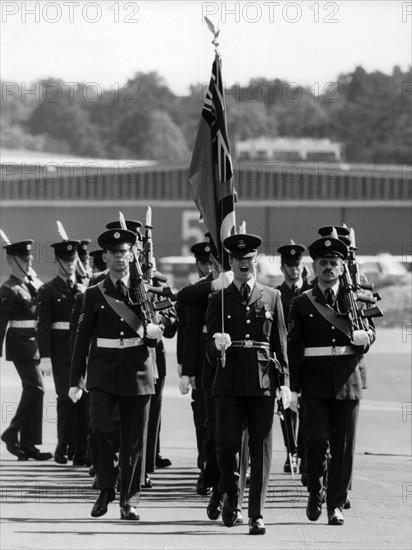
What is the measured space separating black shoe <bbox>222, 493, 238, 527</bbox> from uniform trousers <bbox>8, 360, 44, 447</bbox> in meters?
4.53

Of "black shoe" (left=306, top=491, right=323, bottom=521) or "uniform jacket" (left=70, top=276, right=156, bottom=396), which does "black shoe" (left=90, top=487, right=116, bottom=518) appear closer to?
"uniform jacket" (left=70, top=276, right=156, bottom=396)

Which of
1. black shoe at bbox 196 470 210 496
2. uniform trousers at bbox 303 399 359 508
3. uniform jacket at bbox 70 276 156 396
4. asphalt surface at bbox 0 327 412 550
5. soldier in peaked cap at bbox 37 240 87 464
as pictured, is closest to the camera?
asphalt surface at bbox 0 327 412 550

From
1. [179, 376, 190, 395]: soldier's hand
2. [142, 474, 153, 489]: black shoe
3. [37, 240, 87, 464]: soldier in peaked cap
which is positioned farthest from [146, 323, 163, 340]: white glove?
[37, 240, 87, 464]: soldier in peaked cap

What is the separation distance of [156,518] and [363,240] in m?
49.5

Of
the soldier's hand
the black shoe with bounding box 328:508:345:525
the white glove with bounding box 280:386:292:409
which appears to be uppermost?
the white glove with bounding box 280:386:292:409

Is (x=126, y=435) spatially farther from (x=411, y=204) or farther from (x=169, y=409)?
(x=411, y=204)

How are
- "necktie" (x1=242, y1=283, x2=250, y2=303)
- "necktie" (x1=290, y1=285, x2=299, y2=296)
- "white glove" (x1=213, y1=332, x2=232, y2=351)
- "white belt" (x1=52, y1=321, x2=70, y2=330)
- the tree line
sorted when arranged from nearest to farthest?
"white glove" (x1=213, y1=332, x2=232, y2=351) < "necktie" (x1=242, y1=283, x2=250, y2=303) < "necktie" (x1=290, y1=285, x2=299, y2=296) < "white belt" (x1=52, y1=321, x2=70, y2=330) < the tree line

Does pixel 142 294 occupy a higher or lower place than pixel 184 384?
higher

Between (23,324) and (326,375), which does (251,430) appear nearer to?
(326,375)

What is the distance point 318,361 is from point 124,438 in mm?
1435

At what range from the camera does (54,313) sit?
49.1 feet

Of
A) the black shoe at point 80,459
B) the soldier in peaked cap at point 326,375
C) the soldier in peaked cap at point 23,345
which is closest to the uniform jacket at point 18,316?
the soldier in peaked cap at point 23,345

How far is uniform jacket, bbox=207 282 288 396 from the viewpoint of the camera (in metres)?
10.8

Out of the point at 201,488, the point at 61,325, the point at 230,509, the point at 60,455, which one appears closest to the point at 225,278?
the point at 230,509
